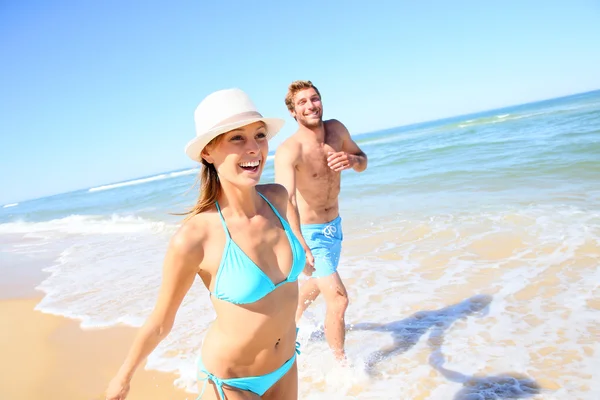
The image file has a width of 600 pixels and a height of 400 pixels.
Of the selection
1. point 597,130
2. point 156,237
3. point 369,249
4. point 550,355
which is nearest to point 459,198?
point 369,249

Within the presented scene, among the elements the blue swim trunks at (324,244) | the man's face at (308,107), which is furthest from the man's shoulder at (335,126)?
the blue swim trunks at (324,244)

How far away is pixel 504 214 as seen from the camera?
25.0ft

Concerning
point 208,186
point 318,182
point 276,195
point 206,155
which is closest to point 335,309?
point 318,182

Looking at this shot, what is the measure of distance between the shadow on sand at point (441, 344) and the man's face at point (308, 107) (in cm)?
221

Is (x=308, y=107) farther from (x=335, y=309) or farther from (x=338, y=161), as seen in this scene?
(x=335, y=309)

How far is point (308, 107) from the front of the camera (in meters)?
3.91

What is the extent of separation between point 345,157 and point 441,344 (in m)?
1.98

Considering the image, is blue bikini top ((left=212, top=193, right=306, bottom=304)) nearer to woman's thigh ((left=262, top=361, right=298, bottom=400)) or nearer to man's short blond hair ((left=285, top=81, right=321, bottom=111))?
woman's thigh ((left=262, top=361, right=298, bottom=400))

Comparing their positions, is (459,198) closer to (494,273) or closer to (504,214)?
(504,214)

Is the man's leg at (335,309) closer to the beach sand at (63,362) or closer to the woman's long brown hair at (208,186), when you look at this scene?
the beach sand at (63,362)

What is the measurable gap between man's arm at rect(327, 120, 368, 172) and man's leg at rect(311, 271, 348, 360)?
0.95m

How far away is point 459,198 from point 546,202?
197 cm

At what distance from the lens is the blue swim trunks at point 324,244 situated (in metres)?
3.86

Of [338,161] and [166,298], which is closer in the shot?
[166,298]
